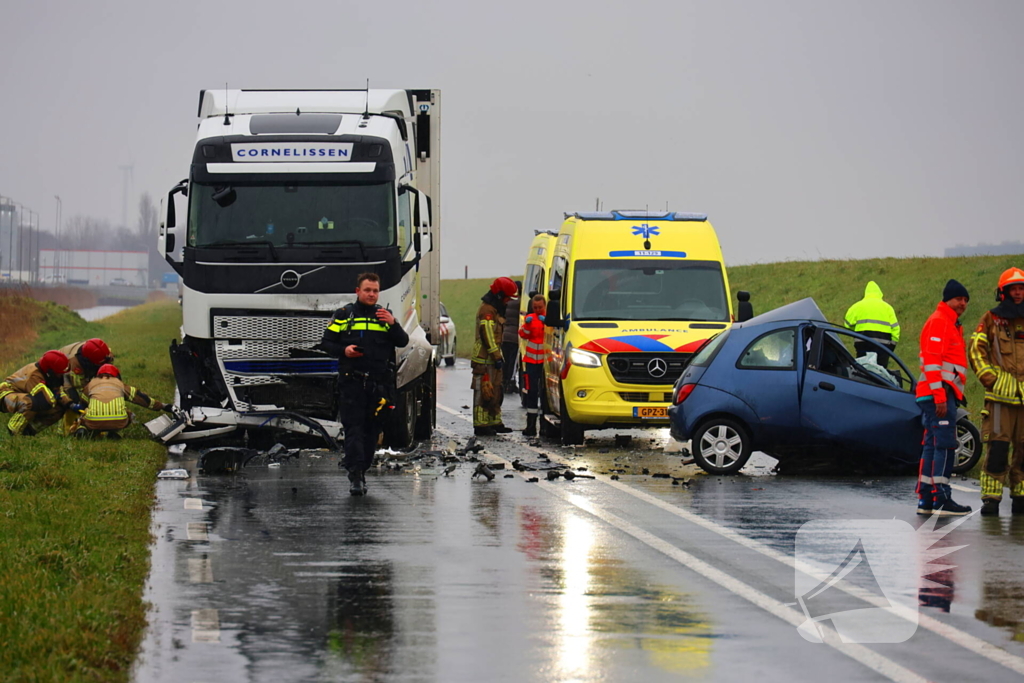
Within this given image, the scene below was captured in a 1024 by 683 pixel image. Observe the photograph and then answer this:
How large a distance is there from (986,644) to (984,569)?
2186 millimetres

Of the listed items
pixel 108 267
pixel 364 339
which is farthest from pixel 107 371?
pixel 108 267

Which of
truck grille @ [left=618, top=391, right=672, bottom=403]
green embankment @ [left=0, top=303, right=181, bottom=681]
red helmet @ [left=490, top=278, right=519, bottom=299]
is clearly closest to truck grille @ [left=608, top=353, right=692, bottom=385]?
truck grille @ [left=618, top=391, right=672, bottom=403]

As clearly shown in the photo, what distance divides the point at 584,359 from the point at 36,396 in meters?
6.05

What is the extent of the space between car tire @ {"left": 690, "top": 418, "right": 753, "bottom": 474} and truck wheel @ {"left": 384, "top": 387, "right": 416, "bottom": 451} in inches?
131

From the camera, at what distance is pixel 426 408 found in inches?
704

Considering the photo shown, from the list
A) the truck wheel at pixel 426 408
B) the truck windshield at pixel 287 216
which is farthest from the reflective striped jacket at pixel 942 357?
the truck wheel at pixel 426 408

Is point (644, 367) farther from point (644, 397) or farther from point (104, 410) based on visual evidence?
point (104, 410)

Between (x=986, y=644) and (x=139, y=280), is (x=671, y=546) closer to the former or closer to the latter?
(x=986, y=644)

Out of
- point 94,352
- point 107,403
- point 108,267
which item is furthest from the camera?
point 108,267

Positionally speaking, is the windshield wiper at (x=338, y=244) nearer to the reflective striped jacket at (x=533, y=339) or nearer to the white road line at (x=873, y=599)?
the white road line at (x=873, y=599)

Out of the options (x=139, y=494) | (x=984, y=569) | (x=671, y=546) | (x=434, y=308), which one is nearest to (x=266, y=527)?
(x=139, y=494)

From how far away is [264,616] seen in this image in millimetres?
7496

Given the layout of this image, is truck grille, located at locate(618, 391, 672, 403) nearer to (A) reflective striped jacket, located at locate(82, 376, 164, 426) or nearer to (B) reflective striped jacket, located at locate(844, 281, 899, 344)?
(B) reflective striped jacket, located at locate(844, 281, 899, 344)

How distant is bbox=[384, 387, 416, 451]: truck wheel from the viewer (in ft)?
52.6
